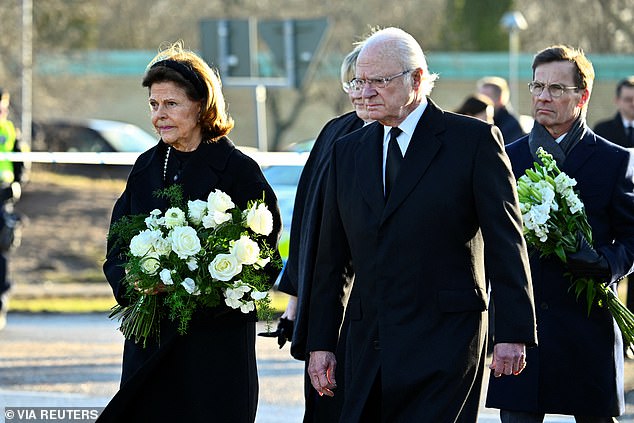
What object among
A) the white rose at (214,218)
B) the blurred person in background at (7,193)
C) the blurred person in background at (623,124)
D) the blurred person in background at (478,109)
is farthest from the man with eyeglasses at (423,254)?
the blurred person in background at (7,193)

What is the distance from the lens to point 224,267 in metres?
5.61

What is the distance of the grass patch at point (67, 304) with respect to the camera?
49.8ft

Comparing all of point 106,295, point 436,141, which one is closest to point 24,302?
point 106,295

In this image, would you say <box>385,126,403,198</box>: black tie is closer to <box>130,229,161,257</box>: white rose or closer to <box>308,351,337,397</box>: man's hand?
<box>308,351,337,397</box>: man's hand

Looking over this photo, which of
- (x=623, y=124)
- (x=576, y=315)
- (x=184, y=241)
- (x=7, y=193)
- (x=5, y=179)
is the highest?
(x=623, y=124)

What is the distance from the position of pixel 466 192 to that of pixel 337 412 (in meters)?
1.31

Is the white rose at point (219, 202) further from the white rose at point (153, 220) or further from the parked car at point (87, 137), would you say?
the parked car at point (87, 137)

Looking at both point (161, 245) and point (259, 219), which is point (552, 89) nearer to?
point (259, 219)

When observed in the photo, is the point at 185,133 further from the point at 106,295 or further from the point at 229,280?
the point at 106,295

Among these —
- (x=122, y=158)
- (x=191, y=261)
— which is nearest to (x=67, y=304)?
(x=122, y=158)

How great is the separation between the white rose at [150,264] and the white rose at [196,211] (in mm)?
233

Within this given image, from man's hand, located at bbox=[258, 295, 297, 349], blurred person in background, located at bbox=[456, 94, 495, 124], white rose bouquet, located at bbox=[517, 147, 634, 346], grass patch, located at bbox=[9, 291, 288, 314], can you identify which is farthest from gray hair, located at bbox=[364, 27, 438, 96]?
grass patch, located at bbox=[9, 291, 288, 314]

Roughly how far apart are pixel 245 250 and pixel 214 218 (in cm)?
19

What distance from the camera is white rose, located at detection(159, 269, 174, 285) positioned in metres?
5.54
